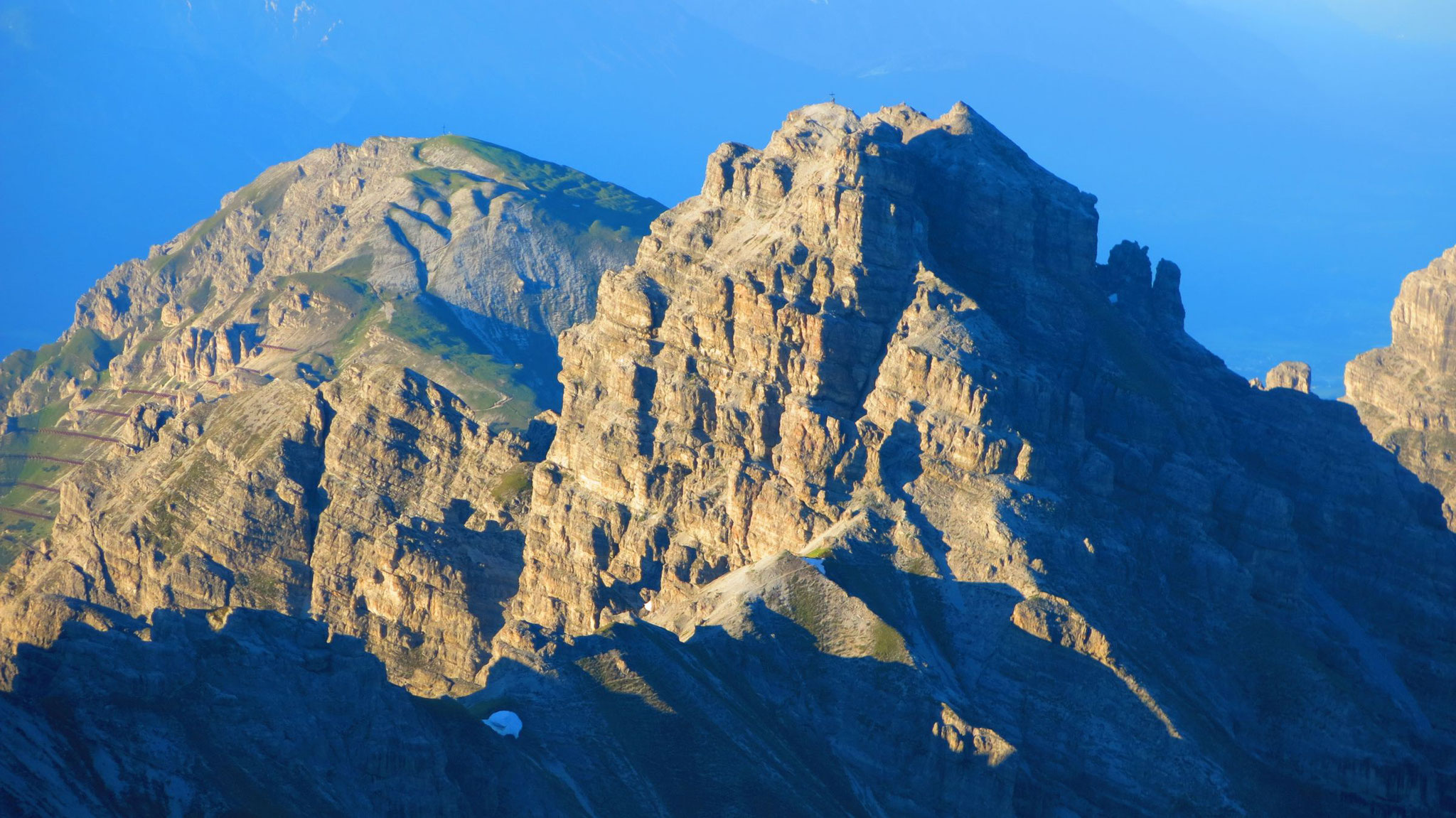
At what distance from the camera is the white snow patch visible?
143m

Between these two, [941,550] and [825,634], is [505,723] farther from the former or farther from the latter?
[941,550]

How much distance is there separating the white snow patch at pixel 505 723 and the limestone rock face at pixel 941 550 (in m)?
4.35

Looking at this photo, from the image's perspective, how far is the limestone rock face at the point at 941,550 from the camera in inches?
6334

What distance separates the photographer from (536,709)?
148 metres

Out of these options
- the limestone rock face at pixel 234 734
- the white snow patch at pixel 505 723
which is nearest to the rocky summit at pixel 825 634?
the limestone rock face at pixel 234 734

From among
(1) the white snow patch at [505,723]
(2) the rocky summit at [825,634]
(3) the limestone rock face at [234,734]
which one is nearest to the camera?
(3) the limestone rock face at [234,734]

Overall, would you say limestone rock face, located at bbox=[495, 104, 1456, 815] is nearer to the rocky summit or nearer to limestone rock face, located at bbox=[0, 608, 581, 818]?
the rocky summit

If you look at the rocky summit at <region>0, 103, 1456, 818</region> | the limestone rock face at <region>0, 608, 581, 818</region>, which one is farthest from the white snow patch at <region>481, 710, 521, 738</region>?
the limestone rock face at <region>0, 608, 581, 818</region>

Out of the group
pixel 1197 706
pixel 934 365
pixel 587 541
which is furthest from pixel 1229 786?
pixel 587 541

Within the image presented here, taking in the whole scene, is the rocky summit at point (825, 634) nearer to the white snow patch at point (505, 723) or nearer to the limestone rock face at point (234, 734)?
the limestone rock face at point (234, 734)

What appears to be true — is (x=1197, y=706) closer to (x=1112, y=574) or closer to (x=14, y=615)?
(x=1112, y=574)

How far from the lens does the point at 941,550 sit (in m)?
175

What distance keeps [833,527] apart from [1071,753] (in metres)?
30.1

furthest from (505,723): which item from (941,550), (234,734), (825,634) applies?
(941,550)
